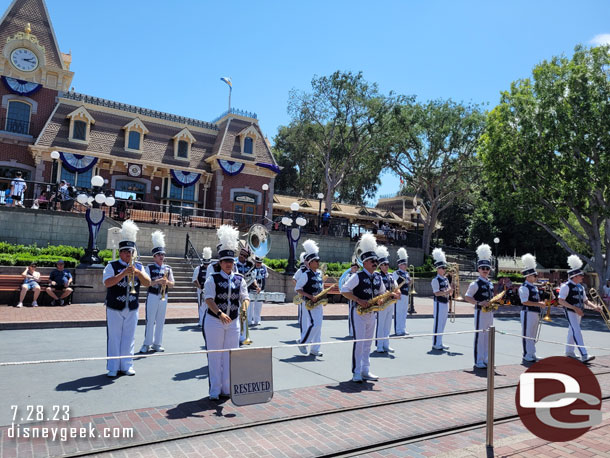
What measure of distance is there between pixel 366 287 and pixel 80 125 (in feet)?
85.0

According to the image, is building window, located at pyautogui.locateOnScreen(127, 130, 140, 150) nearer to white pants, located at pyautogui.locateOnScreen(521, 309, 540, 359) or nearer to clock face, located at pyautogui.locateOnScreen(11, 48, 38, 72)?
clock face, located at pyautogui.locateOnScreen(11, 48, 38, 72)

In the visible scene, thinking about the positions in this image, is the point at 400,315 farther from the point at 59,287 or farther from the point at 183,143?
the point at 183,143

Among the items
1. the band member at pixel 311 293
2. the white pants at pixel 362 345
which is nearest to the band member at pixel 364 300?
the white pants at pixel 362 345

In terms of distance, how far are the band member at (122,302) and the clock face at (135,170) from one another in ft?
75.6

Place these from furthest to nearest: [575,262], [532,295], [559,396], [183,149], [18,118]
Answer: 1. [183,149]
2. [18,118]
3. [575,262]
4. [532,295]
5. [559,396]

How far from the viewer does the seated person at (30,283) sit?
560 inches

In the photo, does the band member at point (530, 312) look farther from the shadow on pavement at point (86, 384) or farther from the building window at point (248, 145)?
the building window at point (248, 145)

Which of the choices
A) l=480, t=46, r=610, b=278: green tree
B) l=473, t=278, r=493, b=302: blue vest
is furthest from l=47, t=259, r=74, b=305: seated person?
l=480, t=46, r=610, b=278: green tree

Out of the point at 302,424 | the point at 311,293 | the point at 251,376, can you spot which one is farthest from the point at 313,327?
the point at 251,376

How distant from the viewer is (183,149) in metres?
31.4

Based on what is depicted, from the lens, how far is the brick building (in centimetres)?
2644

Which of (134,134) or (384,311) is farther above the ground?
(134,134)

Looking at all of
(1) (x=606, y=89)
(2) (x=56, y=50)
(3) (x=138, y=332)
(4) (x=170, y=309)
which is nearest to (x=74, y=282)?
(4) (x=170, y=309)

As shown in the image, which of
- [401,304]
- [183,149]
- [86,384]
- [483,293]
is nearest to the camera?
[86,384]
